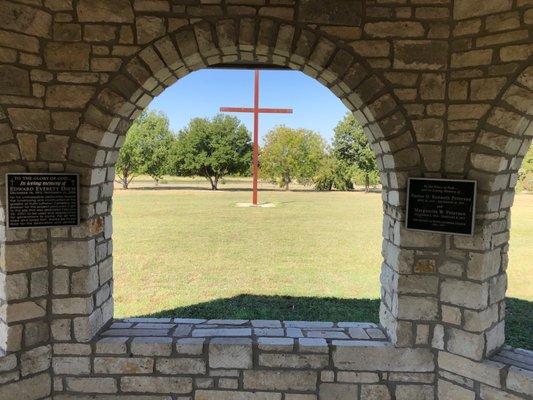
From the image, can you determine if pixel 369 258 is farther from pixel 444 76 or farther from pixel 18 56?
pixel 18 56

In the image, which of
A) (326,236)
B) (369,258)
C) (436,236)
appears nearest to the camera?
(436,236)

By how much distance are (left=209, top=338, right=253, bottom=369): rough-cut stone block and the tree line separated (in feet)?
112

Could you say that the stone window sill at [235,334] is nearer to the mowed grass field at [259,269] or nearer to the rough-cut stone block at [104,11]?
the mowed grass field at [259,269]

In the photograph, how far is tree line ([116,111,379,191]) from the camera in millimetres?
37656

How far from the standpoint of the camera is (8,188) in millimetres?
3143

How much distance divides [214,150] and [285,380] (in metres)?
36.1

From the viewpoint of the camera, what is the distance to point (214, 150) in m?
38.5

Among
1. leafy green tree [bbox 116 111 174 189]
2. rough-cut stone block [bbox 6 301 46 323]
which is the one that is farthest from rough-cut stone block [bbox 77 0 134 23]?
leafy green tree [bbox 116 111 174 189]

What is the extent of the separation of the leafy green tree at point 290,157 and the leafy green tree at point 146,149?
33.8 feet

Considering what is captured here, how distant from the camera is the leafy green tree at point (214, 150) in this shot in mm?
38188

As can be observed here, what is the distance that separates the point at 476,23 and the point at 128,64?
9.07ft

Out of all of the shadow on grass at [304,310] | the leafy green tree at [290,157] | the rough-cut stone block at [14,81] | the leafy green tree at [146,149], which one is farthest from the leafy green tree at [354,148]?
the rough-cut stone block at [14,81]

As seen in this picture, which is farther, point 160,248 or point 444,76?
point 160,248

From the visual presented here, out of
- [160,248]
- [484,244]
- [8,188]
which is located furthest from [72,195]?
[160,248]
